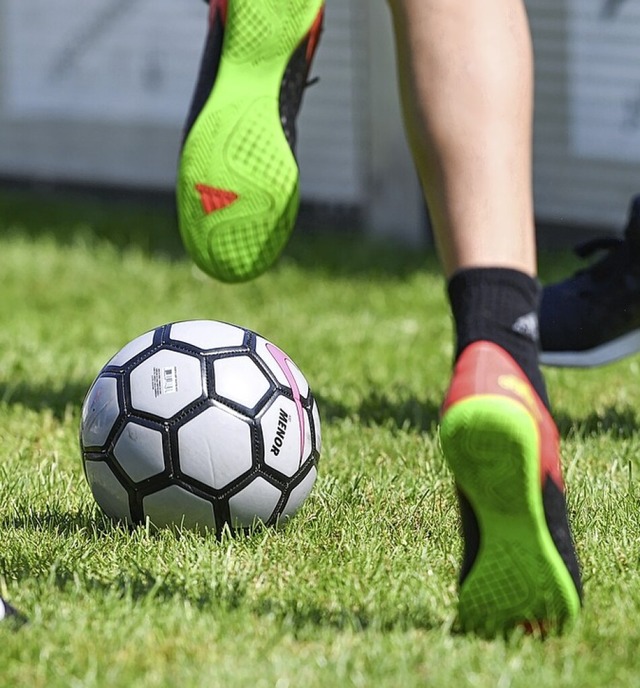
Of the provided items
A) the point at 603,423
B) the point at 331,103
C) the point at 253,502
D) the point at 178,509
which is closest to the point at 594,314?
the point at 603,423

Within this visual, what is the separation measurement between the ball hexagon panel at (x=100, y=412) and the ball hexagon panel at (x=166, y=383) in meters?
0.05

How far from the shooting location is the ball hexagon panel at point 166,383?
107 inches

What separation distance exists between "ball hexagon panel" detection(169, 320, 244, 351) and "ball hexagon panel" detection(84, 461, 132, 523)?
Result: 1.08ft

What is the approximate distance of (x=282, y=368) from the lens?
2.87m

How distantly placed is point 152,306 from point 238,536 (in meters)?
3.27

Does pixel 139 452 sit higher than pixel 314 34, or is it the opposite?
pixel 314 34

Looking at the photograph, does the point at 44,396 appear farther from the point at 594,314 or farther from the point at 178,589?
the point at 178,589

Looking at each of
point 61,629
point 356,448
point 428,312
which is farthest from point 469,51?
point 428,312

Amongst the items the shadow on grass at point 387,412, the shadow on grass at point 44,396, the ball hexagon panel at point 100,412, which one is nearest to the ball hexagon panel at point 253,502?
the ball hexagon panel at point 100,412

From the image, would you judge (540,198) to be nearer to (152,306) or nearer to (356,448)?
(152,306)

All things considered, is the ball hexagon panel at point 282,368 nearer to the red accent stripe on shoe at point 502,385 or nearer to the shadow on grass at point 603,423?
the red accent stripe on shoe at point 502,385

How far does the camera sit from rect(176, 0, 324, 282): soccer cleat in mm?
2799

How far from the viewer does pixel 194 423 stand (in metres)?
2.70

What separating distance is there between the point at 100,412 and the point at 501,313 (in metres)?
1.03
